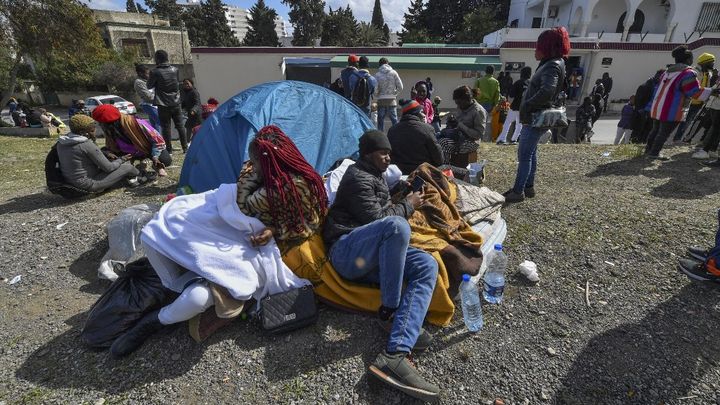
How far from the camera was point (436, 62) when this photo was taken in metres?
18.4

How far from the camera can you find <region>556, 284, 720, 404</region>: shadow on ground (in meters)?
2.15

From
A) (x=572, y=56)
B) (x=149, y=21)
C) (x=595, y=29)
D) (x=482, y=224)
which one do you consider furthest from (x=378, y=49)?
(x=149, y=21)

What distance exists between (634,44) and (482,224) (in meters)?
20.5

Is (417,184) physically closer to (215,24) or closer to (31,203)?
(31,203)

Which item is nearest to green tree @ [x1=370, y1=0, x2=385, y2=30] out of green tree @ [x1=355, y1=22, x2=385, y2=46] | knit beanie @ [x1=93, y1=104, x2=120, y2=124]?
green tree @ [x1=355, y1=22, x2=385, y2=46]

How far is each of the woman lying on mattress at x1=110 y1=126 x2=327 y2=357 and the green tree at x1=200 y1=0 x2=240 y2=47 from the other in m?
44.1

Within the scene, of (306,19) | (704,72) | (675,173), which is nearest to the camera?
(675,173)

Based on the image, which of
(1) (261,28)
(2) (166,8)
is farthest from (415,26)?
(2) (166,8)

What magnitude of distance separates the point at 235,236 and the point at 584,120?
937 centimetres

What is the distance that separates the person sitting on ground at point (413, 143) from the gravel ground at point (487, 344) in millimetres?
1196

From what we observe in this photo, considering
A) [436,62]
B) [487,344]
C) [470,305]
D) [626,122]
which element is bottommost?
[487,344]

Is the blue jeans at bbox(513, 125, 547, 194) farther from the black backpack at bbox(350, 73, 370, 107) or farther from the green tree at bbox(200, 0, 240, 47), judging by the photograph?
the green tree at bbox(200, 0, 240, 47)

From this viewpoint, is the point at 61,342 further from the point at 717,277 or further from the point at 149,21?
the point at 149,21

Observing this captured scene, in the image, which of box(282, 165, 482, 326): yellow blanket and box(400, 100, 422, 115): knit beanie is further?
box(400, 100, 422, 115): knit beanie
